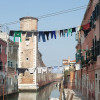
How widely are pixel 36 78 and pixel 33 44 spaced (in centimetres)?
718

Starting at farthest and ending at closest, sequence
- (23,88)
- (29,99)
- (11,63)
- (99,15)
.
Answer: (23,88)
(11,63)
(29,99)
(99,15)

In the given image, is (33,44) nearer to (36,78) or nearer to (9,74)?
(36,78)

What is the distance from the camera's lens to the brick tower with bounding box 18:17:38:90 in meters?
43.8

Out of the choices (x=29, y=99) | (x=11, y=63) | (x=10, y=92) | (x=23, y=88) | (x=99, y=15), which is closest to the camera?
(x=99, y=15)

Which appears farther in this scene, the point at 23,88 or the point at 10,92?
the point at 23,88

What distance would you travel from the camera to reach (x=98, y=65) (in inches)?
598

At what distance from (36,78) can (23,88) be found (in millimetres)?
3340

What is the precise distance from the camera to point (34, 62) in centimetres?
4475

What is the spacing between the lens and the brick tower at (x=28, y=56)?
43.8 meters

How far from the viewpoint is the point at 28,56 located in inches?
1781

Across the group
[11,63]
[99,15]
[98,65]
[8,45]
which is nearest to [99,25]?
[99,15]

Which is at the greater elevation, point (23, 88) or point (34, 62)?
point (34, 62)

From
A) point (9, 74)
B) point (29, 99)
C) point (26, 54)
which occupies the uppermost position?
point (26, 54)

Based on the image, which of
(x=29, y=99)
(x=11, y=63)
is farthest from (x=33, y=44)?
(x=29, y=99)
